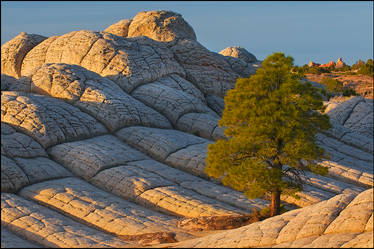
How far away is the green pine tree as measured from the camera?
2514 cm

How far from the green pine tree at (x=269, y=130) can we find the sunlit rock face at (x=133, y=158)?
2665 mm

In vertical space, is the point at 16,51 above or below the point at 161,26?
below

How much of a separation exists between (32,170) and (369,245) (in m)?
19.4

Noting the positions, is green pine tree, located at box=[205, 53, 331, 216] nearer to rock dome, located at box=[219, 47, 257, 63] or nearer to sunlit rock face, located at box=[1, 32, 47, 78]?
sunlit rock face, located at box=[1, 32, 47, 78]

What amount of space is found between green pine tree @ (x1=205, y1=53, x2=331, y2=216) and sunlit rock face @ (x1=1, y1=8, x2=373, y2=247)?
267 cm

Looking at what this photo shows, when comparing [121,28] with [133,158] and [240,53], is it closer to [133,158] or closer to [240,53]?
[240,53]

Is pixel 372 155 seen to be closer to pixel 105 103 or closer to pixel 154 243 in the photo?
pixel 105 103

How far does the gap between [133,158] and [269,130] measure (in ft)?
34.6

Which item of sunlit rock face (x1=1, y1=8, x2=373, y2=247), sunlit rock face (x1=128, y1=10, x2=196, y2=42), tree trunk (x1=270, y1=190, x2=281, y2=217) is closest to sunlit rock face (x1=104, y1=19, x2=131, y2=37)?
sunlit rock face (x1=128, y1=10, x2=196, y2=42)

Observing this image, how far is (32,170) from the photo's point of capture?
27344mm

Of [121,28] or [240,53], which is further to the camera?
[240,53]

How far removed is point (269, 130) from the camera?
24922mm

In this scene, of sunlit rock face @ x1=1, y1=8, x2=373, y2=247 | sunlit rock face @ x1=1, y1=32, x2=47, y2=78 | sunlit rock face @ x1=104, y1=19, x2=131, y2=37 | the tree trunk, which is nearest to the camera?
sunlit rock face @ x1=1, y1=8, x2=373, y2=247

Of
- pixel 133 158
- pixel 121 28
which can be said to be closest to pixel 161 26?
pixel 121 28
